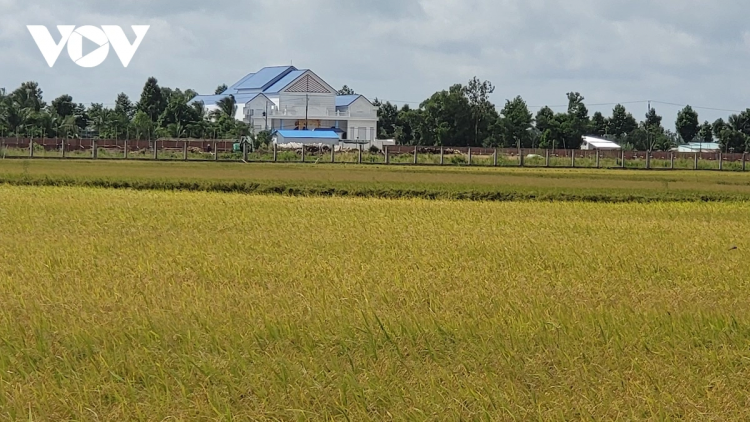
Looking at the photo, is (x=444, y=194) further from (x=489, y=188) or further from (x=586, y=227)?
(x=586, y=227)

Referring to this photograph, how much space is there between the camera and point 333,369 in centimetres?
664

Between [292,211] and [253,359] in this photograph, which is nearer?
[253,359]

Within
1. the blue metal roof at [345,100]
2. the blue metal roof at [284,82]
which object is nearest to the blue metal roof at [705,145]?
the blue metal roof at [345,100]

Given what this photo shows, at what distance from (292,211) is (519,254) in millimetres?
7287

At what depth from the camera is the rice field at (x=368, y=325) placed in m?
5.99

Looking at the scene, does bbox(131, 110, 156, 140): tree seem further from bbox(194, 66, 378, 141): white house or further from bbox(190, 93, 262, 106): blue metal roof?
bbox(190, 93, 262, 106): blue metal roof

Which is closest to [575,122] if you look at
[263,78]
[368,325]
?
[263,78]

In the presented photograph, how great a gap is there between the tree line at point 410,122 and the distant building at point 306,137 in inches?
163

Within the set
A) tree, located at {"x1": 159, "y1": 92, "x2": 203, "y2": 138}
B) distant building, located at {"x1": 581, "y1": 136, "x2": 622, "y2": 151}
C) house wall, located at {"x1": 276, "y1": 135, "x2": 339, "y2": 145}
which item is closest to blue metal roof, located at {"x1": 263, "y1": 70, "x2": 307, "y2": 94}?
house wall, located at {"x1": 276, "y1": 135, "x2": 339, "y2": 145}

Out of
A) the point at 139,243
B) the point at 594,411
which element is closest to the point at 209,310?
the point at 594,411

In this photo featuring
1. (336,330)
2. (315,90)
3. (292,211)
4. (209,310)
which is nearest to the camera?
(336,330)

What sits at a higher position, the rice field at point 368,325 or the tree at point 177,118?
the tree at point 177,118

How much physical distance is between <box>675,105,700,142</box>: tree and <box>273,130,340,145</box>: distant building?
41.4 meters

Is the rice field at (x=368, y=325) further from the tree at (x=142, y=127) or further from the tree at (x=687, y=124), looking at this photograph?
the tree at (x=687, y=124)
